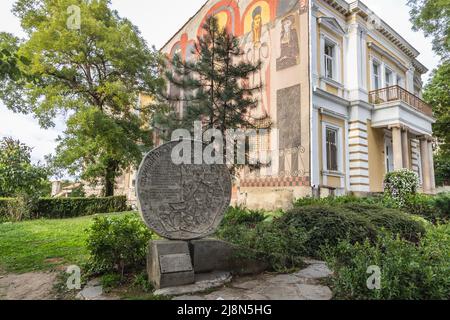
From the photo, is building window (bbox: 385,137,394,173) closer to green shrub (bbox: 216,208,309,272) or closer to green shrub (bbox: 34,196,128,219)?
green shrub (bbox: 216,208,309,272)

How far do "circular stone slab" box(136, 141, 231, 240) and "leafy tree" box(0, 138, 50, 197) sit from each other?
519 inches

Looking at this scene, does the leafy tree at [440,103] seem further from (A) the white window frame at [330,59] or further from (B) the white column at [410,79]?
(A) the white window frame at [330,59]

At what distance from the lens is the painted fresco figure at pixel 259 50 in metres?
15.3

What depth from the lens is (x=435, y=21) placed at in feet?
44.1

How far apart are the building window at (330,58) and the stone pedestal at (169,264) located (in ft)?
44.3

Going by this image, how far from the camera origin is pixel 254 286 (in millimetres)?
4395

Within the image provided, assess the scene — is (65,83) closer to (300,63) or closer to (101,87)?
(101,87)

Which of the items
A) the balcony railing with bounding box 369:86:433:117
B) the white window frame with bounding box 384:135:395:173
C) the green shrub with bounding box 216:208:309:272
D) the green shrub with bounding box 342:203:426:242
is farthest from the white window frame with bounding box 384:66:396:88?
the green shrub with bounding box 216:208:309:272

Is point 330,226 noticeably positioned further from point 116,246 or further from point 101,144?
point 101,144

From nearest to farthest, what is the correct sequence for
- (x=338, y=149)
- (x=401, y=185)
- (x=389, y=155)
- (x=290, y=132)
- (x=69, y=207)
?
1. (x=401, y=185)
2. (x=290, y=132)
3. (x=338, y=149)
4. (x=69, y=207)
5. (x=389, y=155)

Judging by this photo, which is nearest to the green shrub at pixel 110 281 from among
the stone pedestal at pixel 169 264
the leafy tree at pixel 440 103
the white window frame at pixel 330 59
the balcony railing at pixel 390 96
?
the stone pedestal at pixel 169 264

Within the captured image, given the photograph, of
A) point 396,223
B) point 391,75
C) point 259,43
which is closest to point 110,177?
point 259,43

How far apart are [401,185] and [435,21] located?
24.3 feet
